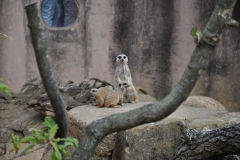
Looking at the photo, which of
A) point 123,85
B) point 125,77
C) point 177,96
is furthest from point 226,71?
point 177,96

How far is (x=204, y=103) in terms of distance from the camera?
267 inches

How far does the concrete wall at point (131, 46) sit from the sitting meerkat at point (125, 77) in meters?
0.73

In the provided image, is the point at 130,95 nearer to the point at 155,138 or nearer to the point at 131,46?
the point at 131,46

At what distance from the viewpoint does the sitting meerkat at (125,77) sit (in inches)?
256

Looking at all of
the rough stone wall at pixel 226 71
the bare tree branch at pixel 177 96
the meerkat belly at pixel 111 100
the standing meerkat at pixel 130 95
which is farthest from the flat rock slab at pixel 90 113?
the bare tree branch at pixel 177 96

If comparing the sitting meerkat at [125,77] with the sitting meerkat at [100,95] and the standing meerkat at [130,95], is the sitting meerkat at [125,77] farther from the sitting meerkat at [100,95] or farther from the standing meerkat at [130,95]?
the sitting meerkat at [100,95]

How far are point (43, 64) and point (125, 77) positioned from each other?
5.16 m

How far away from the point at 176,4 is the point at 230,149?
4.50 metres

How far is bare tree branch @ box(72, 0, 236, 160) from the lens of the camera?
1651 mm

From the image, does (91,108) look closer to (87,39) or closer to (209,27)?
(87,39)

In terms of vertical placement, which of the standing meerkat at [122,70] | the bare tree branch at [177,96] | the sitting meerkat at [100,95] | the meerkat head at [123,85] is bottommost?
the sitting meerkat at [100,95]

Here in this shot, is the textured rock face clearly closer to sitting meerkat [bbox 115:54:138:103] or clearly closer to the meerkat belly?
the meerkat belly

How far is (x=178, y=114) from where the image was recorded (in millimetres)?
5074

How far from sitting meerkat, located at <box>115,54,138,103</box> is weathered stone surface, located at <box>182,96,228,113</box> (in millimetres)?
920
